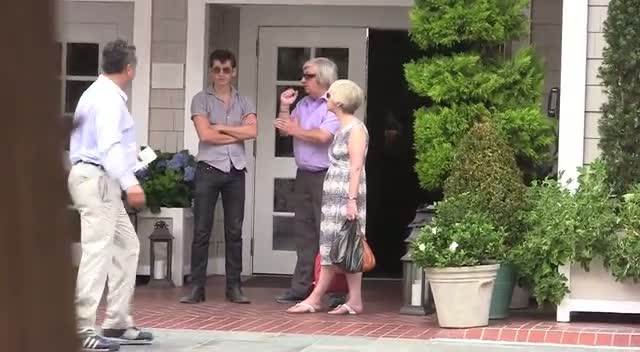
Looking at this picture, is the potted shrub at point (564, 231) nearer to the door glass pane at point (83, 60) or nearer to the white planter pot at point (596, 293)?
the white planter pot at point (596, 293)

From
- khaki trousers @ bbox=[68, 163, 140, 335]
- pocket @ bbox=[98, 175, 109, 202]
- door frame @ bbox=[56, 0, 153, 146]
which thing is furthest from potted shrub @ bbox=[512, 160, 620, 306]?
door frame @ bbox=[56, 0, 153, 146]

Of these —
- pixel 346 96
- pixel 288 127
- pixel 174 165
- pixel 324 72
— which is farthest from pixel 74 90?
pixel 346 96

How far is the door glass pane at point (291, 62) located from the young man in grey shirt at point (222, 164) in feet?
6.06

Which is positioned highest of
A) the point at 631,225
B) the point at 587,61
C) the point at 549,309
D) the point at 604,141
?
the point at 587,61

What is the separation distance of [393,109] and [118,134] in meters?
5.17

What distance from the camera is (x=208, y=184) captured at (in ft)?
29.9

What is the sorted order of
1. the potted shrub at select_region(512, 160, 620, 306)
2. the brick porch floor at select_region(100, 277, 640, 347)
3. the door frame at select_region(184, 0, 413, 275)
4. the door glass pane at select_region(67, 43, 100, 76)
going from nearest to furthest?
the brick porch floor at select_region(100, 277, 640, 347)
the potted shrub at select_region(512, 160, 620, 306)
the door frame at select_region(184, 0, 413, 275)
the door glass pane at select_region(67, 43, 100, 76)

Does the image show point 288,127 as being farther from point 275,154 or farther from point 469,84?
point 275,154

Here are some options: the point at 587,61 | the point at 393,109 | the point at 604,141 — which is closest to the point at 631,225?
the point at 604,141

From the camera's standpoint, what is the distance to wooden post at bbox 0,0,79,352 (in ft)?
5.65

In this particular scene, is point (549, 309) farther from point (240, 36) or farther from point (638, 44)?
point (240, 36)

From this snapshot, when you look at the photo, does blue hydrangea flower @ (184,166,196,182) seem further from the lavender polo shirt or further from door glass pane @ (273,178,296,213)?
the lavender polo shirt

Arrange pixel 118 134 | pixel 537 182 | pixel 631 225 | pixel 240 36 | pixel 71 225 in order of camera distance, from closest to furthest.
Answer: pixel 71 225 → pixel 118 134 → pixel 631 225 → pixel 537 182 → pixel 240 36

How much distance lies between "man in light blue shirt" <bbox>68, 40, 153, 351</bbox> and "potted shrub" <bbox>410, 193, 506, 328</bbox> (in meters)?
2.00
